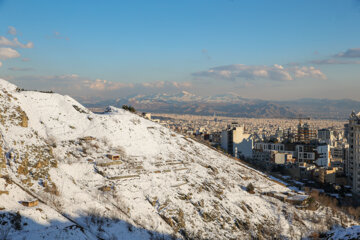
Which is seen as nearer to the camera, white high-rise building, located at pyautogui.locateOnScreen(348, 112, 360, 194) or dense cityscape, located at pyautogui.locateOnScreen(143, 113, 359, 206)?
white high-rise building, located at pyautogui.locateOnScreen(348, 112, 360, 194)

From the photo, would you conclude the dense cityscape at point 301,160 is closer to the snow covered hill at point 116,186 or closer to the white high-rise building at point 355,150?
the white high-rise building at point 355,150

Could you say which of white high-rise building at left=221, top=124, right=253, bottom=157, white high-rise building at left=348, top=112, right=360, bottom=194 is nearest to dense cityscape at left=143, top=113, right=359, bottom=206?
white high-rise building at left=221, top=124, right=253, bottom=157

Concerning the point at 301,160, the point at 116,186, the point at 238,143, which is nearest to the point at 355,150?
the point at 301,160

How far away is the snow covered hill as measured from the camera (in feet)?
91.2

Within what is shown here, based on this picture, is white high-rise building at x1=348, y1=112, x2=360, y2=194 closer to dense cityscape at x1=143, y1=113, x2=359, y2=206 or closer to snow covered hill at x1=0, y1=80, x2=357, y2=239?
dense cityscape at x1=143, y1=113, x2=359, y2=206

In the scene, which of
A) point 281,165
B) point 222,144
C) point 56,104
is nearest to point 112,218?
point 56,104

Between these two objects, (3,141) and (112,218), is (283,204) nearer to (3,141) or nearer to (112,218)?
(112,218)

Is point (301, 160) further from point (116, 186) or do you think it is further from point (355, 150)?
point (116, 186)

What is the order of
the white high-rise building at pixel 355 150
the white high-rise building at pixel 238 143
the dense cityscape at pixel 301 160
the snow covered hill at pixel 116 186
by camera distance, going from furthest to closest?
the white high-rise building at pixel 238 143 → the dense cityscape at pixel 301 160 → the white high-rise building at pixel 355 150 → the snow covered hill at pixel 116 186

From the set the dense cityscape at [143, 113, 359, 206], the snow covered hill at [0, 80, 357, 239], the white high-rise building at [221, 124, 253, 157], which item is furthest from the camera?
the white high-rise building at [221, 124, 253, 157]

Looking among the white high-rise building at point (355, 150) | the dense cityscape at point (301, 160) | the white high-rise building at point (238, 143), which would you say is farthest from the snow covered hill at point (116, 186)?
the white high-rise building at point (238, 143)

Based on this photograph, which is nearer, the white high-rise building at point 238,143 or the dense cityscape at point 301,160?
the dense cityscape at point 301,160

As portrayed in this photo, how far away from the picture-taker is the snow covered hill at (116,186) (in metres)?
27.8

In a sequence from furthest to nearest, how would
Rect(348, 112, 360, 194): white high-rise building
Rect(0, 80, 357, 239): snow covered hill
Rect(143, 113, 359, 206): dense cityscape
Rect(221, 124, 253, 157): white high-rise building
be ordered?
Rect(221, 124, 253, 157): white high-rise building < Rect(143, 113, 359, 206): dense cityscape < Rect(348, 112, 360, 194): white high-rise building < Rect(0, 80, 357, 239): snow covered hill
